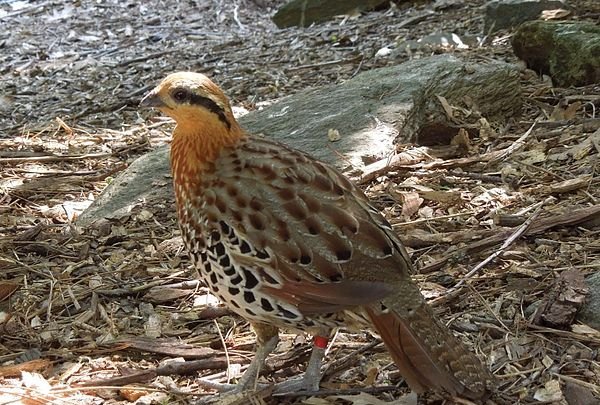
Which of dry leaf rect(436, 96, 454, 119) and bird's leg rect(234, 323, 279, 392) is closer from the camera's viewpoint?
bird's leg rect(234, 323, 279, 392)

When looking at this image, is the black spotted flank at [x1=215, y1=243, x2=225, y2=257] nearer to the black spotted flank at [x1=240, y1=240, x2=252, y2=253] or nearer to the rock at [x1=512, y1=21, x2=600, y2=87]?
the black spotted flank at [x1=240, y1=240, x2=252, y2=253]

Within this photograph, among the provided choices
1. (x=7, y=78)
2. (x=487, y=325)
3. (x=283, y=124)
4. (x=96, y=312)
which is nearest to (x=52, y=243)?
(x=96, y=312)

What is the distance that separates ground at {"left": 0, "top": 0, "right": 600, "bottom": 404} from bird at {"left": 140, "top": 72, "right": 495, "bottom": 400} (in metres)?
0.26

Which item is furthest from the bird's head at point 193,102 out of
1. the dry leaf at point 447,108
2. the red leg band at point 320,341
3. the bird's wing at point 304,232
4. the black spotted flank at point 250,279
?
the dry leaf at point 447,108

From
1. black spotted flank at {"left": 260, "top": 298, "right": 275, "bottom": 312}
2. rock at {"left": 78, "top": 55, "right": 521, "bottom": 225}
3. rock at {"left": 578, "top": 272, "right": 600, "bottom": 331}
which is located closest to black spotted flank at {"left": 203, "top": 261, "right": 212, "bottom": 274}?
black spotted flank at {"left": 260, "top": 298, "right": 275, "bottom": 312}

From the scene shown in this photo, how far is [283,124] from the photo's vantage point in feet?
20.3

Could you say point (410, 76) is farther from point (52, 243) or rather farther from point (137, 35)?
point (137, 35)

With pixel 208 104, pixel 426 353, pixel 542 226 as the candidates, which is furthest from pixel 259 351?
pixel 542 226

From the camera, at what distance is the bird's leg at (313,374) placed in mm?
3635

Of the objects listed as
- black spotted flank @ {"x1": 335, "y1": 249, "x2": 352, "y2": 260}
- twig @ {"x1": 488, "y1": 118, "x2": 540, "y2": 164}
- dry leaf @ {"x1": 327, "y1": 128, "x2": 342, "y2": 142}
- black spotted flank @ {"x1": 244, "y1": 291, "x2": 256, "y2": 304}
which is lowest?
twig @ {"x1": 488, "y1": 118, "x2": 540, "y2": 164}

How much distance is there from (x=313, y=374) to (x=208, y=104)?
3.98 feet

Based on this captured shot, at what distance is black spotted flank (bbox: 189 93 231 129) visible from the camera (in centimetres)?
371

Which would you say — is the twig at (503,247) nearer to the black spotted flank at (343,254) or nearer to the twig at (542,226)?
the twig at (542,226)

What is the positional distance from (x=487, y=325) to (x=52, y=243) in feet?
8.65
